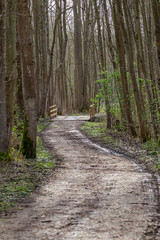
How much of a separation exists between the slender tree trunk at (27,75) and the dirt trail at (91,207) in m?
1.23

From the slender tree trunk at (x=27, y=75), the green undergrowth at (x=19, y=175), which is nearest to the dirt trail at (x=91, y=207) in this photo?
the green undergrowth at (x=19, y=175)

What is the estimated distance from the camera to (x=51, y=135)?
1709cm

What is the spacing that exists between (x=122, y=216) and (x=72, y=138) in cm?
1087

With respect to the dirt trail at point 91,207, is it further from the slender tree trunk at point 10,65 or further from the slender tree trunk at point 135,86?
the slender tree trunk at point 135,86

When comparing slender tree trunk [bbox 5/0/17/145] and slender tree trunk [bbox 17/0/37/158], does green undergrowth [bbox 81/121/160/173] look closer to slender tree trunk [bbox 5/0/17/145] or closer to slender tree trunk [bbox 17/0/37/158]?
slender tree trunk [bbox 17/0/37/158]

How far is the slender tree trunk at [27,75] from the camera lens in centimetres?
Result: 1039

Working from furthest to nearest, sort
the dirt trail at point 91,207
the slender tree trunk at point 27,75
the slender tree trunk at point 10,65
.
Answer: the slender tree trunk at point 27,75 < the slender tree trunk at point 10,65 < the dirt trail at point 91,207

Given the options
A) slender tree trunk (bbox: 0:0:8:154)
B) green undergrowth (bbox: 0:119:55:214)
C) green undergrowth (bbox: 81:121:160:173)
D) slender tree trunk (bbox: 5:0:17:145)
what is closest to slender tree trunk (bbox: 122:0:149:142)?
green undergrowth (bbox: 81:121:160:173)

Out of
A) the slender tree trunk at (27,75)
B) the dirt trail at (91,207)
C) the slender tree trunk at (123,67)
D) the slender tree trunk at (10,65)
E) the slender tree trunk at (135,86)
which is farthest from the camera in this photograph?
the slender tree trunk at (123,67)

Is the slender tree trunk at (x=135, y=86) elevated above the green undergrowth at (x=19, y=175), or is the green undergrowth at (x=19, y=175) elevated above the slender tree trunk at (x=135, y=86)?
the slender tree trunk at (x=135, y=86)

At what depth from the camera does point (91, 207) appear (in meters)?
5.78

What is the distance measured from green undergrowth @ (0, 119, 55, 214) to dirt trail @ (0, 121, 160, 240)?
29 cm

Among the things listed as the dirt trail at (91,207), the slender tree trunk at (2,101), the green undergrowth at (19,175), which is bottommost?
the dirt trail at (91,207)

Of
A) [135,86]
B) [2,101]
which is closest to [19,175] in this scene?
[2,101]
